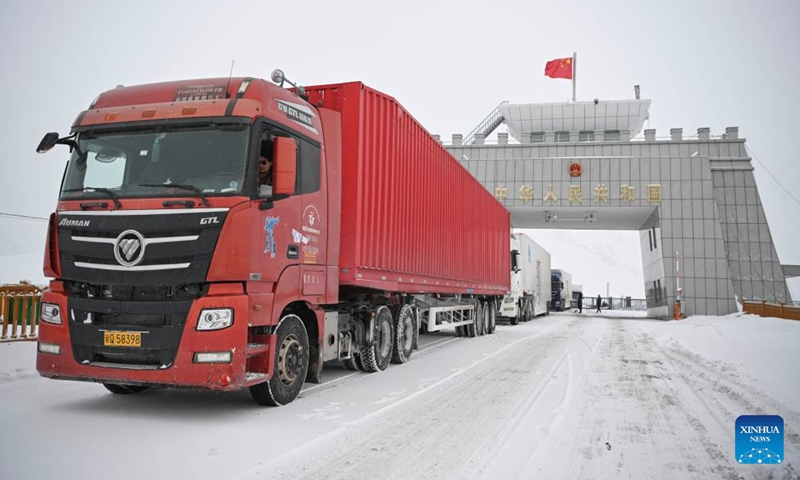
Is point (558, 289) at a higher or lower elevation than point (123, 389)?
higher

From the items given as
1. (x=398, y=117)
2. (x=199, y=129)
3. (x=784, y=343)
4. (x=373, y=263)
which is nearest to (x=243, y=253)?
(x=199, y=129)

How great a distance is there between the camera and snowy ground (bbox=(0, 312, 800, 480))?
3.84 metres

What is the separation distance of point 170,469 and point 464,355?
7751mm

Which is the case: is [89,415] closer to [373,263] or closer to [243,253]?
[243,253]

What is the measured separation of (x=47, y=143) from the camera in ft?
18.8

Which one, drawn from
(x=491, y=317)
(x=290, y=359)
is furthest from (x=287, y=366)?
(x=491, y=317)

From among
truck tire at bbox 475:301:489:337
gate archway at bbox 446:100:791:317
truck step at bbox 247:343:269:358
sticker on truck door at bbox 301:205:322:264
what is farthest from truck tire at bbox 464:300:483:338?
gate archway at bbox 446:100:791:317

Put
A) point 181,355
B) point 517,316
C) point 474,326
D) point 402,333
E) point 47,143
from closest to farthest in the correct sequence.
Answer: point 181,355, point 47,143, point 402,333, point 474,326, point 517,316

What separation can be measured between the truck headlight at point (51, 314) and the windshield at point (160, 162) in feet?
3.66

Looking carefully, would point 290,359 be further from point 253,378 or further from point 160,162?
point 160,162

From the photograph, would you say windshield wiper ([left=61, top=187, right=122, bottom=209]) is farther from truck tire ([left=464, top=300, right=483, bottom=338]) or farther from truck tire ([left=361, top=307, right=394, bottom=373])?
truck tire ([left=464, top=300, right=483, bottom=338])

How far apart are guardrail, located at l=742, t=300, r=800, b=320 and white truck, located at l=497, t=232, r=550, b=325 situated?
30.8 feet

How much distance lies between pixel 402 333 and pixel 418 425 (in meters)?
4.47

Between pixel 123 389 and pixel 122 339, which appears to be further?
pixel 123 389
